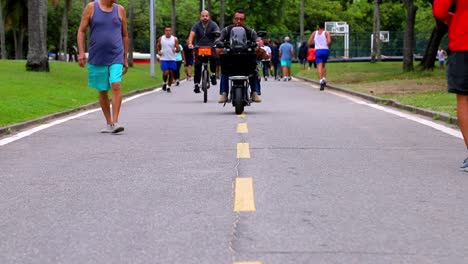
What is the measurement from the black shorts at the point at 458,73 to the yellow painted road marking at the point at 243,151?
2.12m

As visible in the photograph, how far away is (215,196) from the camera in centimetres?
707

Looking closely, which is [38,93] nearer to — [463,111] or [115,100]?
[115,100]

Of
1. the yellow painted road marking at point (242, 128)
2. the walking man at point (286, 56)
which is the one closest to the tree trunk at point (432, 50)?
the walking man at point (286, 56)

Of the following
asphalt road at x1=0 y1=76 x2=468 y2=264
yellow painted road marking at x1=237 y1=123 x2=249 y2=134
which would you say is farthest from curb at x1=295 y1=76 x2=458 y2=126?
yellow painted road marking at x1=237 y1=123 x2=249 y2=134

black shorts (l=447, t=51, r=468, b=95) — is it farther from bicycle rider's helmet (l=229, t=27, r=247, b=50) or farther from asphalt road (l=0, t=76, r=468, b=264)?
bicycle rider's helmet (l=229, t=27, r=247, b=50)

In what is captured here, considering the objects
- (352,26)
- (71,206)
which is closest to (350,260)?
(71,206)

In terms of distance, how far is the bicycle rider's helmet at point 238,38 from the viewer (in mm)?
15758

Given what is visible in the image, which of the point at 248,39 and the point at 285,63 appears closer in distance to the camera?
the point at 248,39

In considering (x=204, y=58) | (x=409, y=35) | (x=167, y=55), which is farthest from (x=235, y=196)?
(x=409, y=35)

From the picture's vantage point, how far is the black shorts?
8.68 metres

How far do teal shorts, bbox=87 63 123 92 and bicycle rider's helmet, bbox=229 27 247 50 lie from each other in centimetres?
340

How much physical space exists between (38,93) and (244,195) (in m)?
14.5

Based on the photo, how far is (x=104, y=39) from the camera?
41.5 feet

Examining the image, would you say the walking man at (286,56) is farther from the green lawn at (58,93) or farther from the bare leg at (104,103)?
the bare leg at (104,103)
